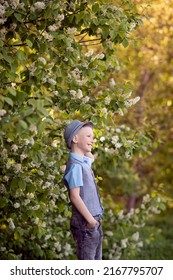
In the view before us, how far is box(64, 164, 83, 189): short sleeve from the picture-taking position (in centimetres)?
440

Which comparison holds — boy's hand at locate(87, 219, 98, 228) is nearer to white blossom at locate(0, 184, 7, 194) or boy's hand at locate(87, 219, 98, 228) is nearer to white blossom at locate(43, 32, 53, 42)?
white blossom at locate(0, 184, 7, 194)

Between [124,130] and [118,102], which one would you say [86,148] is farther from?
[124,130]

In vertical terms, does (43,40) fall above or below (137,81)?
above

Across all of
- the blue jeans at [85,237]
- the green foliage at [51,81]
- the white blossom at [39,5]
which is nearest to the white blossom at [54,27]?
the green foliage at [51,81]

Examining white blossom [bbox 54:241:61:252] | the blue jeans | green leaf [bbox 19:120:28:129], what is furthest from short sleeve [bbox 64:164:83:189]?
white blossom [bbox 54:241:61:252]

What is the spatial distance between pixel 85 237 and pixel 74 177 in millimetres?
426

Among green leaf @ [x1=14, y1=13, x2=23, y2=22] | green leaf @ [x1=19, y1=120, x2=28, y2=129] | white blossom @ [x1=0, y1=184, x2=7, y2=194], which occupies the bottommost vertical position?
white blossom @ [x1=0, y1=184, x2=7, y2=194]

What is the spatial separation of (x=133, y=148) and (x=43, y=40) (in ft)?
4.54

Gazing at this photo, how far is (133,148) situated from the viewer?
6.02m

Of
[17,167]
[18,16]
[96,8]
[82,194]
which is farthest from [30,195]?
[96,8]

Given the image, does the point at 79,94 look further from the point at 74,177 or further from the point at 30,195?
the point at 74,177

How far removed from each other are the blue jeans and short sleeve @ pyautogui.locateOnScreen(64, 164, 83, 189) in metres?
0.25

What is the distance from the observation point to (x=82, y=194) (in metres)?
4.46

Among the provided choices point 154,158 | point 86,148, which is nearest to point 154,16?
point 154,158
